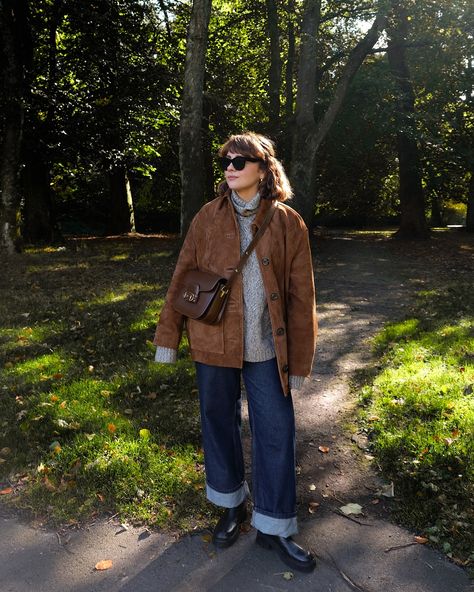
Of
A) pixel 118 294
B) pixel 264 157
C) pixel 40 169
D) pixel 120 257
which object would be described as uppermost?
pixel 40 169

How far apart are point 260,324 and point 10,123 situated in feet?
38.3

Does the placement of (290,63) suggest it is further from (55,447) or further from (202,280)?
(202,280)

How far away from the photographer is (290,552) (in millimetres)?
3004

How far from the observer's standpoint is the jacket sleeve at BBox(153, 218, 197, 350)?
3057mm

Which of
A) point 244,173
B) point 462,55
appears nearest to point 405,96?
point 462,55

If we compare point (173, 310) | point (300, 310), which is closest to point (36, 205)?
point (173, 310)

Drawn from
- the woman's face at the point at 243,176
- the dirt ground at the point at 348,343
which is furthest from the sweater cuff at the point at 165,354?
the dirt ground at the point at 348,343

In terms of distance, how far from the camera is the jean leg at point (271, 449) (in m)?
2.93

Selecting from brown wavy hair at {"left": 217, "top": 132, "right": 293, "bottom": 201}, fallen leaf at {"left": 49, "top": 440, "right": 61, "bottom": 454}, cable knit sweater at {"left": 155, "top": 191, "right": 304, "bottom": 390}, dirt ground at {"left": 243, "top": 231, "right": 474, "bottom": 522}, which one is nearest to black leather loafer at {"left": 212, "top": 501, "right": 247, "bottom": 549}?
dirt ground at {"left": 243, "top": 231, "right": 474, "bottom": 522}

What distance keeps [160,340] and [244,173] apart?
101 centimetres

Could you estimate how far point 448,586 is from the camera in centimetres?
285

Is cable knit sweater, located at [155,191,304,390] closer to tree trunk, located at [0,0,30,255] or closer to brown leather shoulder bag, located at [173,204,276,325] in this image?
brown leather shoulder bag, located at [173,204,276,325]

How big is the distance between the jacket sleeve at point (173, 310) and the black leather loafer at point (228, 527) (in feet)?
3.38

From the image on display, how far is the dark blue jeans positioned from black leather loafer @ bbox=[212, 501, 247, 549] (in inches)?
3.3
